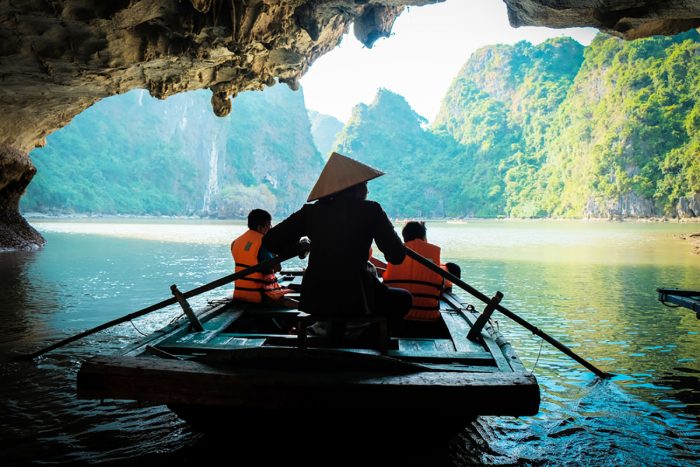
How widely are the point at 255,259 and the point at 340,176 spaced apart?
8.14 feet

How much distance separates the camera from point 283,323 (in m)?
5.27

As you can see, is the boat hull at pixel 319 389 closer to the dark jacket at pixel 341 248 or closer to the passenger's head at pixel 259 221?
the dark jacket at pixel 341 248

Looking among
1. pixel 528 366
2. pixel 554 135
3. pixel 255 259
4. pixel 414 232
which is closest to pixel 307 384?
pixel 414 232

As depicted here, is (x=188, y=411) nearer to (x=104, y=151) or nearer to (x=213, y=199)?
(x=213, y=199)

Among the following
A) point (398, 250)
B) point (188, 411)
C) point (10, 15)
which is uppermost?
point (10, 15)

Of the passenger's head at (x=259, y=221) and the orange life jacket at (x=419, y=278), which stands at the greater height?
the passenger's head at (x=259, y=221)

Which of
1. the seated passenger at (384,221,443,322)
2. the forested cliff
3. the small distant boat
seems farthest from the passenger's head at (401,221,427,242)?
the forested cliff

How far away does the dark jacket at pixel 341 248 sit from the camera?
2.92 metres

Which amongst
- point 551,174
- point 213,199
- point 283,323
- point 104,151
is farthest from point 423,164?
point 283,323

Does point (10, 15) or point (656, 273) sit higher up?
point (10, 15)

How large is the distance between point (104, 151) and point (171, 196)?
660 inches

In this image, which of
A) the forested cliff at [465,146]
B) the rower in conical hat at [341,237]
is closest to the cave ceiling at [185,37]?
the rower in conical hat at [341,237]

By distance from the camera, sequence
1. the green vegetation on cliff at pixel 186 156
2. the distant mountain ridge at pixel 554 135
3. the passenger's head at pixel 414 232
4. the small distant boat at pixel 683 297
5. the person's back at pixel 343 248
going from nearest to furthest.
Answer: the person's back at pixel 343 248, the passenger's head at pixel 414 232, the small distant boat at pixel 683 297, the distant mountain ridge at pixel 554 135, the green vegetation on cliff at pixel 186 156

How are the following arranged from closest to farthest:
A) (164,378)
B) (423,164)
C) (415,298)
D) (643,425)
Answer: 1. (164,378)
2. (643,425)
3. (415,298)
4. (423,164)
